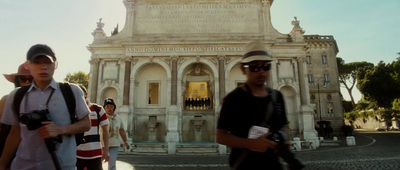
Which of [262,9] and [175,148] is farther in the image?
[262,9]

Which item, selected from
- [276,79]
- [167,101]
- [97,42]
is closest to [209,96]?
[167,101]

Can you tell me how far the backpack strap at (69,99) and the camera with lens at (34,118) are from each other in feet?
0.80

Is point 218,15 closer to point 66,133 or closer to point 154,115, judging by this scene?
point 154,115

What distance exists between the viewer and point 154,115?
23438 millimetres

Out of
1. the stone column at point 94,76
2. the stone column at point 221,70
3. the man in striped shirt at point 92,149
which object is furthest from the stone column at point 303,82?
Result: the man in striped shirt at point 92,149

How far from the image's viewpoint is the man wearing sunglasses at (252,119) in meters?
2.09

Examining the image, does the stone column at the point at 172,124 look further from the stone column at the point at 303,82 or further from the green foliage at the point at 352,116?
the green foliage at the point at 352,116

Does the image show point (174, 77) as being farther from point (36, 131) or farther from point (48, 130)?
point (48, 130)

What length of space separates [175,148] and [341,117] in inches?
1179

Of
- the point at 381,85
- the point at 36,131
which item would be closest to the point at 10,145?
the point at 36,131

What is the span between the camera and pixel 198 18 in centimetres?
2509

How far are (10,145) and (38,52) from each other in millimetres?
1034

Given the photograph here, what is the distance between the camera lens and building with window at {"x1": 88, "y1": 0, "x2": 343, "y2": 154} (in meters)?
22.6

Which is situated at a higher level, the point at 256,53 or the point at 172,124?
the point at 256,53
